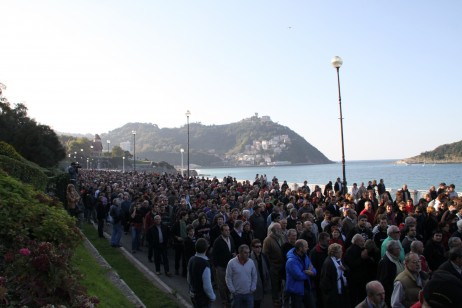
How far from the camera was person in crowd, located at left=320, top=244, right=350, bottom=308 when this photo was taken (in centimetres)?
687

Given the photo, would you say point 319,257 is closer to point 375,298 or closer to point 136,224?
point 375,298

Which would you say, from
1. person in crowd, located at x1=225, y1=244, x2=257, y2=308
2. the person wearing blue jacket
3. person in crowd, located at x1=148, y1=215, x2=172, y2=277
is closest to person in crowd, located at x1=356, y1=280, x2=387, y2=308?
the person wearing blue jacket

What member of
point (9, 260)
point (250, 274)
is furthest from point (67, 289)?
point (250, 274)

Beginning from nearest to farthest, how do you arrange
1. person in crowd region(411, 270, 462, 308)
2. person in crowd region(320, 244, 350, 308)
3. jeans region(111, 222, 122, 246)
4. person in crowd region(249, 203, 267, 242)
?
person in crowd region(411, 270, 462, 308)
person in crowd region(320, 244, 350, 308)
person in crowd region(249, 203, 267, 242)
jeans region(111, 222, 122, 246)

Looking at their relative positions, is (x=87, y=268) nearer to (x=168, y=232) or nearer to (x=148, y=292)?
(x=148, y=292)

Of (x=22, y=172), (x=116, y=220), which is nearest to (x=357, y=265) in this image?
(x=116, y=220)

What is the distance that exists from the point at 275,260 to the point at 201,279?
1926mm

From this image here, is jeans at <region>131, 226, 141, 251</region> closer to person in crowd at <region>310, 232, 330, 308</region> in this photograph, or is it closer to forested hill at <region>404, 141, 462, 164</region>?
person in crowd at <region>310, 232, 330, 308</region>

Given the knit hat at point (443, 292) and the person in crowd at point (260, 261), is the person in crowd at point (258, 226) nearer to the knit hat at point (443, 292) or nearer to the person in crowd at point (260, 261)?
the person in crowd at point (260, 261)

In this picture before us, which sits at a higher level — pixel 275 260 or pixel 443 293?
pixel 443 293

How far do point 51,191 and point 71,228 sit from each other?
44.2 feet

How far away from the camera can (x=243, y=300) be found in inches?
283

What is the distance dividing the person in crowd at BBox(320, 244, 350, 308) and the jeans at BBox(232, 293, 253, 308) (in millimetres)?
1216

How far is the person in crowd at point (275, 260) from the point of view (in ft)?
27.4
